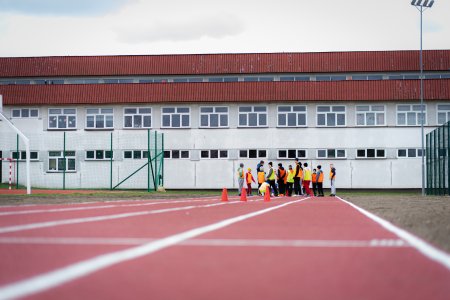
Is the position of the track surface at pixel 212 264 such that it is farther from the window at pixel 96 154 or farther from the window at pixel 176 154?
the window at pixel 96 154

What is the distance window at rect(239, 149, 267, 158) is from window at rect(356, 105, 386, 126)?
6585 mm

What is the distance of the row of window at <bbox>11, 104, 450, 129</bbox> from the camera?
46.9 m

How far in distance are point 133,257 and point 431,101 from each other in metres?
44.4

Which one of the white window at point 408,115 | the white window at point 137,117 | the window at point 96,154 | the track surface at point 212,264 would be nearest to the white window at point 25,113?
the window at point 96,154

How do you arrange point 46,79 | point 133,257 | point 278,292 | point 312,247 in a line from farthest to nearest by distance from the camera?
point 46,79
point 312,247
point 133,257
point 278,292

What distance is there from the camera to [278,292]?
12.5ft

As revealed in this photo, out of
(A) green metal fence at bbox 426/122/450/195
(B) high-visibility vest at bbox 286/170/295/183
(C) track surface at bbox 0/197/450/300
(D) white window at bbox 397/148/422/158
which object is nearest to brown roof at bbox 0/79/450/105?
(D) white window at bbox 397/148/422/158

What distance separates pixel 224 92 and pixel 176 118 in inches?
145

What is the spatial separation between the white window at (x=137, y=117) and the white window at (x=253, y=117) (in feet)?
20.5

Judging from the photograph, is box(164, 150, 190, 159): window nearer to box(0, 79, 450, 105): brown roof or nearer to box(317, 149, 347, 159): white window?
box(0, 79, 450, 105): brown roof

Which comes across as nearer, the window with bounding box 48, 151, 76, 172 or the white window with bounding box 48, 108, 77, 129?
the window with bounding box 48, 151, 76, 172

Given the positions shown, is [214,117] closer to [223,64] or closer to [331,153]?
[223,64]

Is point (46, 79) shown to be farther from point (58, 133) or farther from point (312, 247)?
point (312, 247)

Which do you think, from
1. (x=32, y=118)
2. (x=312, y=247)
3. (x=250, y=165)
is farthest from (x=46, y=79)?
(x=312, y=247)
